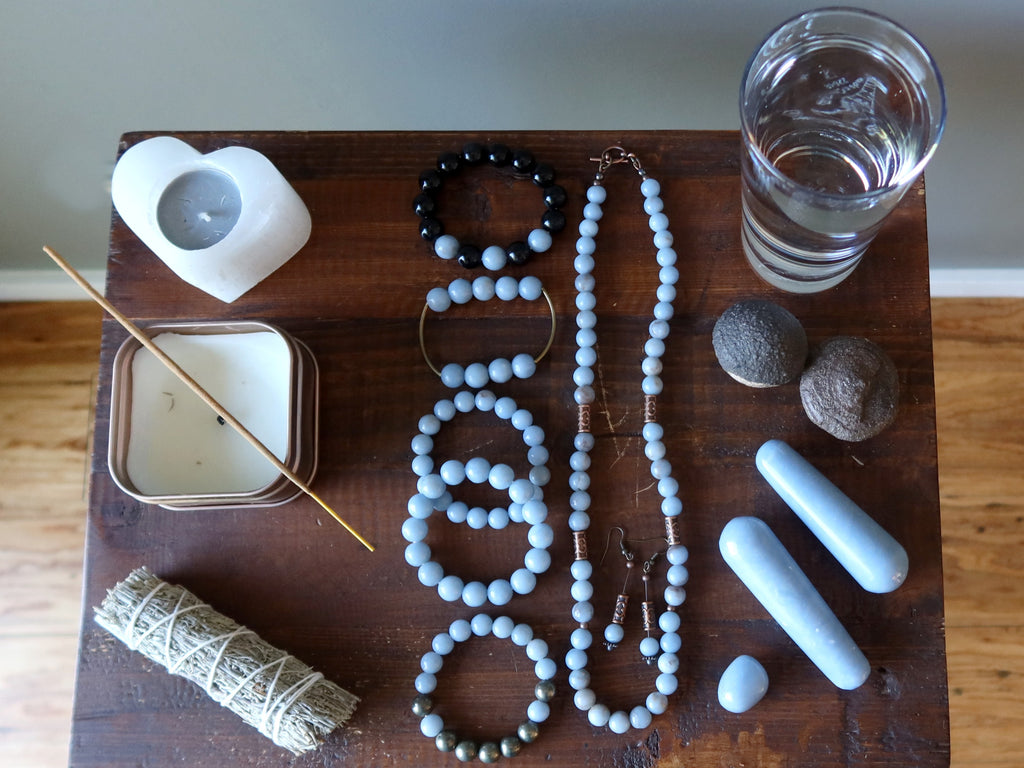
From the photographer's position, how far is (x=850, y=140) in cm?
54

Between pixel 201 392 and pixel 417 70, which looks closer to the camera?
pixel 201 392

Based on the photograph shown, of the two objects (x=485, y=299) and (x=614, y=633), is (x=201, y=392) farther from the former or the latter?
(x=614, y=633)

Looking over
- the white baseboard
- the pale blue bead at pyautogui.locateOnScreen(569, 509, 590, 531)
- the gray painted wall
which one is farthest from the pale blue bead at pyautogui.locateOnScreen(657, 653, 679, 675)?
the white baseboard

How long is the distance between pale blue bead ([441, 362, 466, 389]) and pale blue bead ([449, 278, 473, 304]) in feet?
0.16

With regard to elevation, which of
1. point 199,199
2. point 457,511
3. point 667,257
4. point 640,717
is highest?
point 199,199

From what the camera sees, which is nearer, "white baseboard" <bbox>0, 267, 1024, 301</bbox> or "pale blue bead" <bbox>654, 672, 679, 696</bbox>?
"pale blue bead" <bbox>654, 672, 679, 696</bbox>

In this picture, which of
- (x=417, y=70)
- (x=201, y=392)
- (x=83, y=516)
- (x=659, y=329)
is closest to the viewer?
(x=201, y=392)

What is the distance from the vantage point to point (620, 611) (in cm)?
55

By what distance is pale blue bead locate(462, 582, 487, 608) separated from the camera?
21.6 inches

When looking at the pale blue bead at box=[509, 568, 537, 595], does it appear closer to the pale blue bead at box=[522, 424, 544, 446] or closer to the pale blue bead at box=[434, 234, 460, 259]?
the pale blue bead at box=[522, 424, 544, 446]

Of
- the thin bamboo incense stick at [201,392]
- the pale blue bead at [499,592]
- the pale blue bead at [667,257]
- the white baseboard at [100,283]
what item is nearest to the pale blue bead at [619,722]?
the pale blue bead at [499,592]

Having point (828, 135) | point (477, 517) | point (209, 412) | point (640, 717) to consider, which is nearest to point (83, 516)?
point (209, 412)

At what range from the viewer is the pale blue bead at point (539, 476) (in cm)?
56

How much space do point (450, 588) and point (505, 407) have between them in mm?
130
